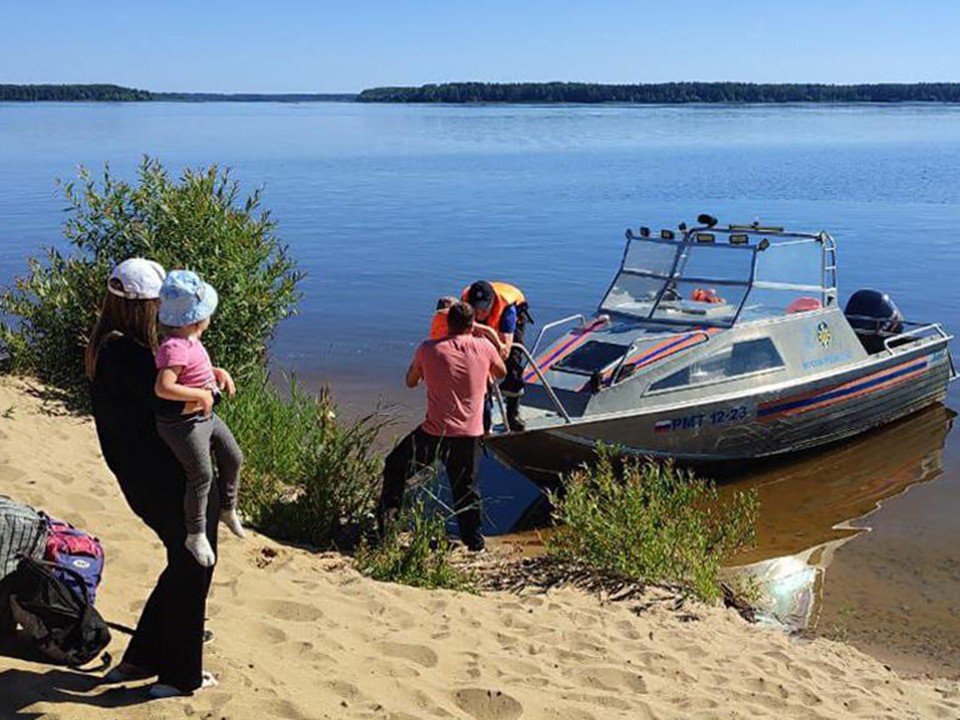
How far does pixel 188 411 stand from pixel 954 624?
656 centimetres

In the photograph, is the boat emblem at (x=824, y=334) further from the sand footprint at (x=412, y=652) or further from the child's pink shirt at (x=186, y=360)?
the child's pink shirt at (x=186, y=360)

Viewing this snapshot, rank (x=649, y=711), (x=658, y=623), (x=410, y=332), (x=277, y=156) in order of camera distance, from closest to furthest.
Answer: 1. (x=649, y=711)
2. (x=658, y=623)
3. (x=410, y=332)
4. (x=277, y=156)

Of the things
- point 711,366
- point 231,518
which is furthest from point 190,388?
point 711,366

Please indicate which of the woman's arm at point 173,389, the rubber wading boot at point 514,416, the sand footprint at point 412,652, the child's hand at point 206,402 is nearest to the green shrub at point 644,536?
the rubber wading boot at point 514,416

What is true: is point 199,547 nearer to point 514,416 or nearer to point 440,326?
point 440,326

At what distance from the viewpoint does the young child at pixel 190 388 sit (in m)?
4.34

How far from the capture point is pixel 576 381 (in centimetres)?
1073

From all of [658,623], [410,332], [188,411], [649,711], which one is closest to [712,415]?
[658,623]

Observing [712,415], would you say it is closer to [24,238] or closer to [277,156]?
[24,238]

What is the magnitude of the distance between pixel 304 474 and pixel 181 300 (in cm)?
399

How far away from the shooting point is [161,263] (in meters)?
10.1

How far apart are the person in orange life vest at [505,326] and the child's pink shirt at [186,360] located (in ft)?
13.1

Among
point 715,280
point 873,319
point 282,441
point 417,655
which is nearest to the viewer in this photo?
point 417,655

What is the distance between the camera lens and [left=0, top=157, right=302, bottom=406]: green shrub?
10.2 metres
